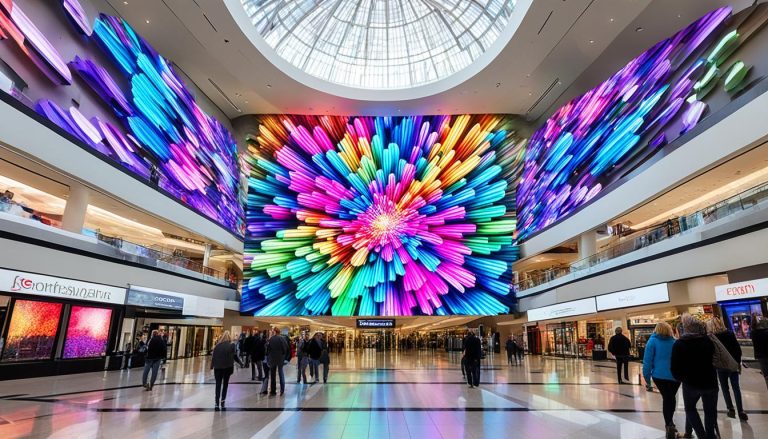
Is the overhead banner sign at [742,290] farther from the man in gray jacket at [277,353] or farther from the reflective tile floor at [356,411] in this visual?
the man in gray jacket at [277,353]

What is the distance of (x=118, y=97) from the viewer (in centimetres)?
1828

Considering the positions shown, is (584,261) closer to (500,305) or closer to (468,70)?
(500,305)

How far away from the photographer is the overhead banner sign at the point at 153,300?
1655 cm

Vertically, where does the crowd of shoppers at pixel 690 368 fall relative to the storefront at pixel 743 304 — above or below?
below

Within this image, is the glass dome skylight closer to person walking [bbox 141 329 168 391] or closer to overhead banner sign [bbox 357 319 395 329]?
overhead banner sign [bbox 357 319 395 329]

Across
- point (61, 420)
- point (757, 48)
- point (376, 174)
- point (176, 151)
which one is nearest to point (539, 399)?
point (61, 420)

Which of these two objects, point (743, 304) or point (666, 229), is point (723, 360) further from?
point (666, 229)

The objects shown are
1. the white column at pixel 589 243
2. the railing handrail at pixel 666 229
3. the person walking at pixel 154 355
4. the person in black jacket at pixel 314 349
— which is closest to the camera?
the person walking at pixel 154 355

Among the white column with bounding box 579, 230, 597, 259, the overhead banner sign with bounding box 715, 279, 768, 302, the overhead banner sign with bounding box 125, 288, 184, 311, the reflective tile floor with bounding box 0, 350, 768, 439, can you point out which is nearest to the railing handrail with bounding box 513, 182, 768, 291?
the white column with bounding box 579, 230, 597, 259

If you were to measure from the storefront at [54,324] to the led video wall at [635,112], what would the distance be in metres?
20.5

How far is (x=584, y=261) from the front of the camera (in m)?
21.0

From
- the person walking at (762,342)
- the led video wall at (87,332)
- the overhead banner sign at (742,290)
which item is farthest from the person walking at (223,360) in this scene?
the overhead banner sign at (742,290)

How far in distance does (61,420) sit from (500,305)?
25.6 metres

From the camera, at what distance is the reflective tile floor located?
214 inches
